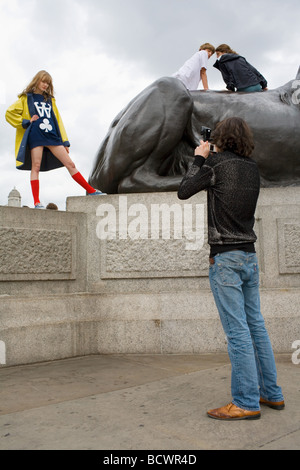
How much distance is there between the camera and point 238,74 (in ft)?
18.2

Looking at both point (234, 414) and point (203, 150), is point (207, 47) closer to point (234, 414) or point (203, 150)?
point (203, 150)

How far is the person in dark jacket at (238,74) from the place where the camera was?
552 cm

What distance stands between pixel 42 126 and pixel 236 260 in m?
3.14

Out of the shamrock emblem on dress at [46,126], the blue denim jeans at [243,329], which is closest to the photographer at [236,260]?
the blue denim jeans at [243,329]

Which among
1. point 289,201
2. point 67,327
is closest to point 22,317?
point 67,327

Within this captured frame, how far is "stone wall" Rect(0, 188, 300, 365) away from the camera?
14.6 ft

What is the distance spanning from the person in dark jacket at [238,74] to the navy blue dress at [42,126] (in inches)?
91.6

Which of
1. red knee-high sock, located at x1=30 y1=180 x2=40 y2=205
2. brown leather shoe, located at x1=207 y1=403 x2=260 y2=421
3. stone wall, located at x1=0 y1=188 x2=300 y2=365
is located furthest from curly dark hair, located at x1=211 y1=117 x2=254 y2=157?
red knee-high sock, located at x1=30 y1=180 x2=40 y2=205

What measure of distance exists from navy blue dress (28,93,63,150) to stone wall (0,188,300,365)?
76 centimetres

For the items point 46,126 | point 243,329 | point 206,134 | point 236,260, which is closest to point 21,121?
point 46,126

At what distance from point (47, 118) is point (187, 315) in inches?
106

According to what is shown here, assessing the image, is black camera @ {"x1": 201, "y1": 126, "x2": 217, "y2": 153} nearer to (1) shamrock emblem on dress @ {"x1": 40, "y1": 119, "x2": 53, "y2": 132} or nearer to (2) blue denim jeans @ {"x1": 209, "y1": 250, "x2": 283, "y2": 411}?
(2) blue denim jeans @ {"x1": 209, "y1": 250, "x2": 283, "y2": 411}

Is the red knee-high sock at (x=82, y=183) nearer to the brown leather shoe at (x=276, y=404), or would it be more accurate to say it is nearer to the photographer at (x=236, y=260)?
the photographer at (x=236, y=260)
